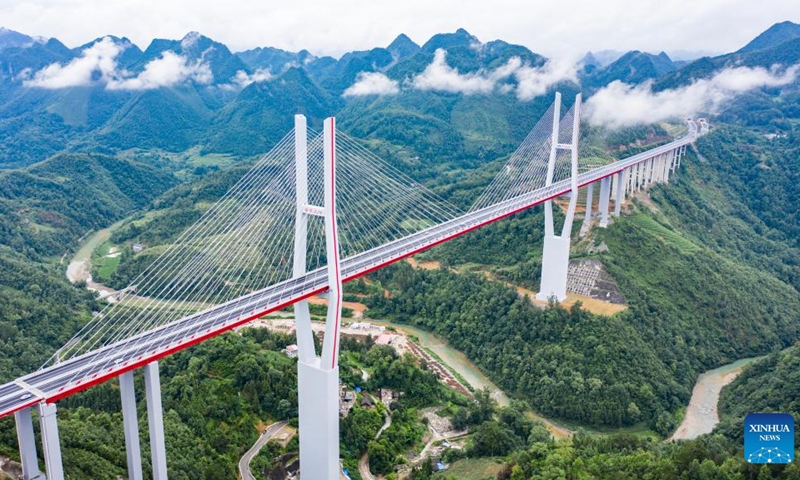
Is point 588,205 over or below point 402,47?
below

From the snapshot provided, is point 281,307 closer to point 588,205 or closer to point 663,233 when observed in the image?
point 588,205

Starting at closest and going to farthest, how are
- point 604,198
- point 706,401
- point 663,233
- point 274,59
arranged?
1. point 706,401
2. point 604,198
3. point 663,233
4. point 274,59

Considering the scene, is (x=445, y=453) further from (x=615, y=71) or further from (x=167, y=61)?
(x=167, y=61)

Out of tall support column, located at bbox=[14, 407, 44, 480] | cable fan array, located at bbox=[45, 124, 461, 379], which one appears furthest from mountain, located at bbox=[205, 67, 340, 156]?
tall support column, located at bbox=[14, 407, 44, 480]

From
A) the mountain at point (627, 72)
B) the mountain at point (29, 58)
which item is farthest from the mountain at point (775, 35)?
the mountain at point (29, 58)

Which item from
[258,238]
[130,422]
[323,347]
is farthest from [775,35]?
[130,422]

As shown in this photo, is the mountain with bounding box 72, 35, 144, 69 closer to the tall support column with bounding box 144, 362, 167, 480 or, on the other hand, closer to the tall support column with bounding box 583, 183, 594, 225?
the tall support column with bounding box 583, 183, 594, 225
